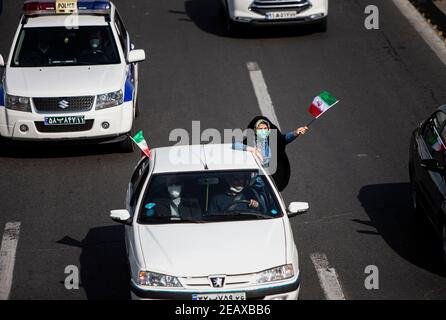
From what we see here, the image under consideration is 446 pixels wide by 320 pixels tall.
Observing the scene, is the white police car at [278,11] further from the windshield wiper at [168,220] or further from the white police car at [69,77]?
the windshield wiper at [168,220]

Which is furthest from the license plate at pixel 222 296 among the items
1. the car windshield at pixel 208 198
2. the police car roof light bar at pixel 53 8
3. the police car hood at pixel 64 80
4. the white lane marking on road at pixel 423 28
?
the white lane marking on road at pixel 423 28

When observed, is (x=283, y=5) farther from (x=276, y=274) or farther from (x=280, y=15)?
(x=276, y=274)

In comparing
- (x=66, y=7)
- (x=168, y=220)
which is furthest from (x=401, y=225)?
(x=66, y=7)

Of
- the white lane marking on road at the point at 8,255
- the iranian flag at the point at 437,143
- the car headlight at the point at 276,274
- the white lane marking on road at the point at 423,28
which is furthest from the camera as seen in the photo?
the white lane marking on road at the point at 423,28

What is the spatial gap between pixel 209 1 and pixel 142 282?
16.5 meters

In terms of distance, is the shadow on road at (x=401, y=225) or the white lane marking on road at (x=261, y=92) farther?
the white lane marking on road at (x=261, y=92)

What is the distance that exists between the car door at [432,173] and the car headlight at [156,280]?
11.8ft

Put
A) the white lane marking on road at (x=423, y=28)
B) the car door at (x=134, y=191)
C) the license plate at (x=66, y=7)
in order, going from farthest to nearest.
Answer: the white lane marking on road at (x=423, y=28), the license plate at (x=66, y=7), the car door at (x=134, y=191)

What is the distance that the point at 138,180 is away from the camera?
1255cm

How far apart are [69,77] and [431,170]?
249 inches

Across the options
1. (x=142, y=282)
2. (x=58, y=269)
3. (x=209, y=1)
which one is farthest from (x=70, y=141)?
Result: (x=209, y=1)

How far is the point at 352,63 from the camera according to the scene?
21.2 metres

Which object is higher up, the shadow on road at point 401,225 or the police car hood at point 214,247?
the police car hood at point 214,247

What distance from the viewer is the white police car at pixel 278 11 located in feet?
73.3
